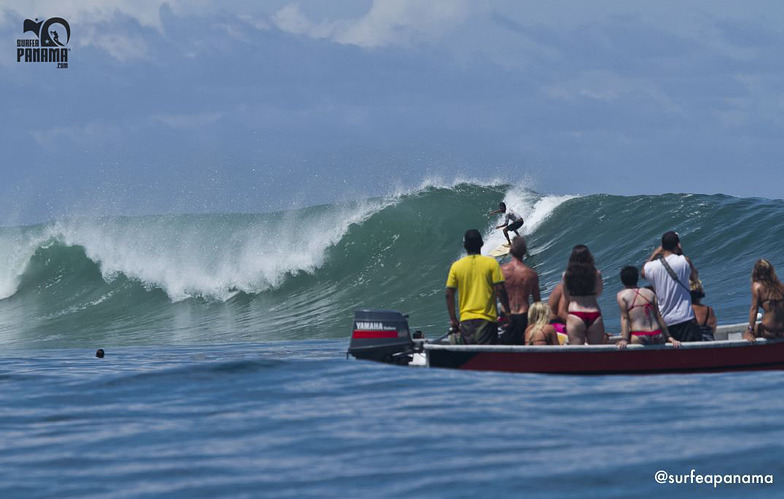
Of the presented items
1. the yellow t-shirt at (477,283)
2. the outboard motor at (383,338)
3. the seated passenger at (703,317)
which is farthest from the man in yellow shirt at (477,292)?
the seated passenger at (703,317)

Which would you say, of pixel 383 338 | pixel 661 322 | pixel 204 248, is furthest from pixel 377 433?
pixel 204 248

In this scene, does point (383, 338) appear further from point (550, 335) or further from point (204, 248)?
point (204, 248)

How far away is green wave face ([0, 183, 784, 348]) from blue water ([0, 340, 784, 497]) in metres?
8.77

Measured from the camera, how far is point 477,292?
1028cm

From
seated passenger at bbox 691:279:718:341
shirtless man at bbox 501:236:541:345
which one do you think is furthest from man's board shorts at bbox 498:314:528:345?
seated passenger at bbox 691:279:718:341

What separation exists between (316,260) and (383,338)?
19.7 metres

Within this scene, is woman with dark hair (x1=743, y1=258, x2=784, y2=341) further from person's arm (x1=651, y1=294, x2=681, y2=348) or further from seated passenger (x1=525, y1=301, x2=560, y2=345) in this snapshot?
seated passenger (x1=525, y1=301, x2=560, y2=345)

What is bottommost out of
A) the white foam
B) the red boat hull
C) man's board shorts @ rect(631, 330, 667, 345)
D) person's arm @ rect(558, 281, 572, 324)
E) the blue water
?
the blue water

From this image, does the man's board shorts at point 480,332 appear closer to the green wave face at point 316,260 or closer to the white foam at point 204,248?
the green wave face at point 316,260

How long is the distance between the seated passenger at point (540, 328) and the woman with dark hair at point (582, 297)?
0.61 ft

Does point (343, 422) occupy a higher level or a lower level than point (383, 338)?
lower

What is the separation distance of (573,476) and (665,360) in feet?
13.8

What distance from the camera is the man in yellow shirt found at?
10.2m

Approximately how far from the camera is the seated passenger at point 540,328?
10.3 meters
